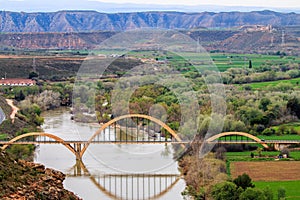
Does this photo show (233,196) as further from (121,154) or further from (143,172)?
(121,154)

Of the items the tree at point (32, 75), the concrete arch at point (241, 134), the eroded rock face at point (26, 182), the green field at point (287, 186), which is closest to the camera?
the eroded rock face at point (26, 182)

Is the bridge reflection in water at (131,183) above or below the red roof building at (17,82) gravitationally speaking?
above

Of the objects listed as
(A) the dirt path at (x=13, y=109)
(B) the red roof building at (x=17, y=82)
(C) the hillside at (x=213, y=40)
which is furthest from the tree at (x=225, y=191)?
(C) the hillside at (x=213, y=40)

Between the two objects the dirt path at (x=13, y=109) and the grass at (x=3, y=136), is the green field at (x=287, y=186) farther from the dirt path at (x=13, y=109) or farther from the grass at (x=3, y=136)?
the dirt path at (x=13, y=109)

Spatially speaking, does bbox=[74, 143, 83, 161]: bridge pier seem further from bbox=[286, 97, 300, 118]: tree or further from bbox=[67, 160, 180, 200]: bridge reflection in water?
bbox=[286, 97, 300, 118]: tree

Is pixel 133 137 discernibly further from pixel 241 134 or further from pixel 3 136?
pixel 3 136

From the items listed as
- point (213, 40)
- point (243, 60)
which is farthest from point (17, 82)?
point (213, 40)
